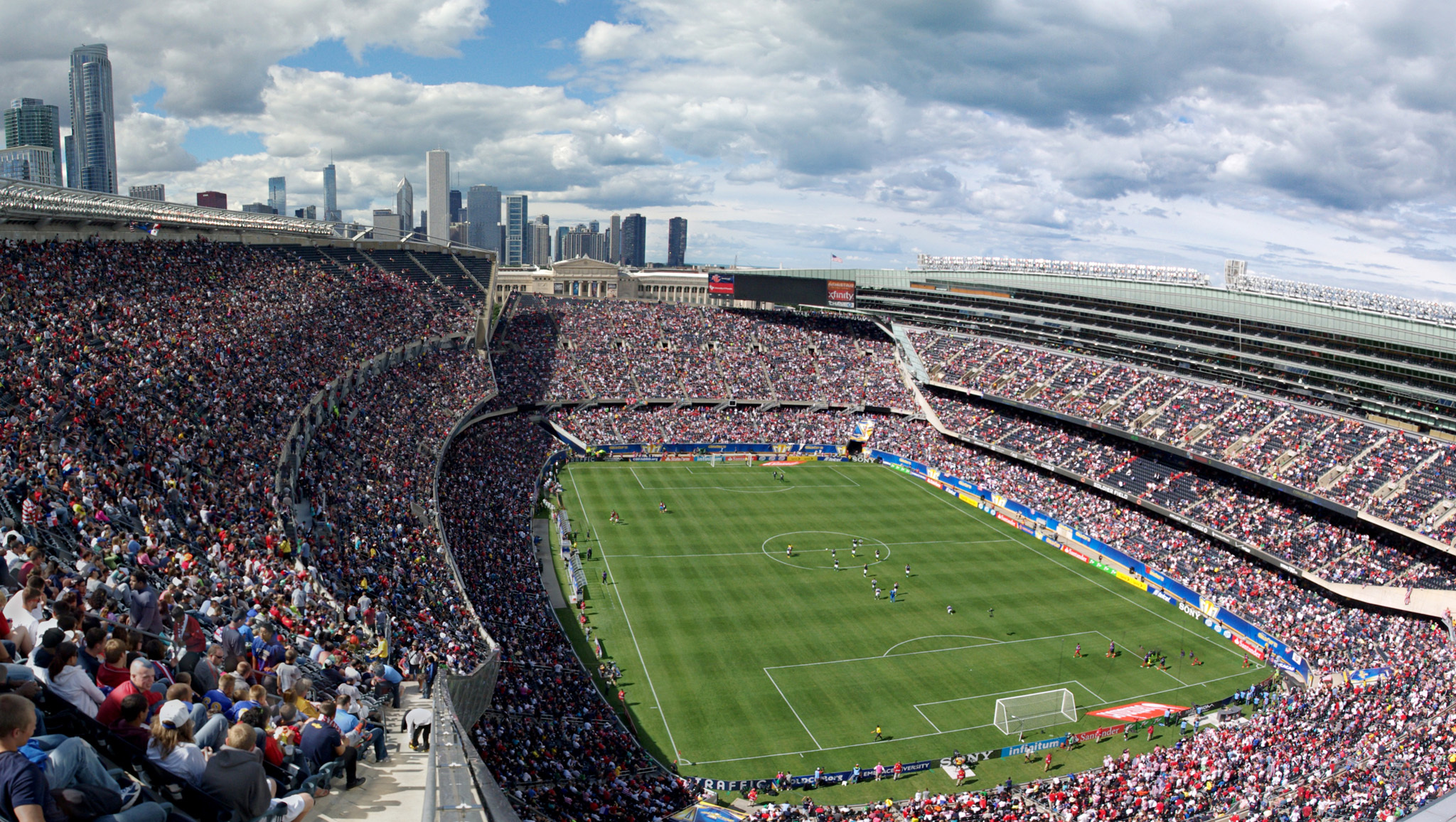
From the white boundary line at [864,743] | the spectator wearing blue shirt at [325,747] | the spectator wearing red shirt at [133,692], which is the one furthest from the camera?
the white boundary line at [864,743]

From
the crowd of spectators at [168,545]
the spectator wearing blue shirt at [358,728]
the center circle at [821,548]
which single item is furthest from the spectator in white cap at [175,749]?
the center circle at [821,548]

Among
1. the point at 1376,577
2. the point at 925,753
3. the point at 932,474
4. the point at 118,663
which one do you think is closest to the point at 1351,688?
the point at 1376,577

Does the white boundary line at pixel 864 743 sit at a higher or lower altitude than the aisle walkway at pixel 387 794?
lower

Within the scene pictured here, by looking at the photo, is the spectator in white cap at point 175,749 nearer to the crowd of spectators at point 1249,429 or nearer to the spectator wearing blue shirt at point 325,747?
the spectator wearing blue shirt at point 325,747

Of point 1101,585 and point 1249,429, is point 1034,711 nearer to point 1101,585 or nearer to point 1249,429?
point 1101,585

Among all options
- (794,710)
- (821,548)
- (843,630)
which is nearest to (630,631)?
(794,710)

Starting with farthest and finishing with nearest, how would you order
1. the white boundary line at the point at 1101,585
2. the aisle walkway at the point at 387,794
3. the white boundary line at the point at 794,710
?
the white boundary line at the point at 1101,585 → the white boundary line at the point at 794,710 → the aisle walkway at the point at 387,794
